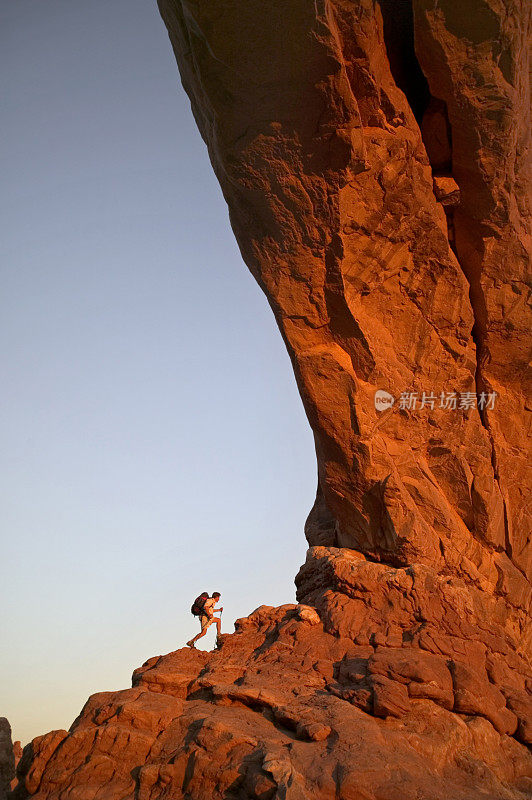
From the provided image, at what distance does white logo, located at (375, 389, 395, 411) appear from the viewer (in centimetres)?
1220

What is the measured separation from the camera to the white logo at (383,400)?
40.0 feet

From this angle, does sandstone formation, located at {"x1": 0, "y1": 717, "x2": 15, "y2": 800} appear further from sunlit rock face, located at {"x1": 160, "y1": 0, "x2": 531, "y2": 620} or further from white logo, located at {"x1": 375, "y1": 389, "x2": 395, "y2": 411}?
white logo, located at {"x1": 375, "y1": 389, "x2": 395, "y2": 411}

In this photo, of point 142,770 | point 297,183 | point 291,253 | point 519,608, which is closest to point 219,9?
point 297,183

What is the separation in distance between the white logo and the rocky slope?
11cm

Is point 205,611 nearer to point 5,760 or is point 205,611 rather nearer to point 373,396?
point 5,760

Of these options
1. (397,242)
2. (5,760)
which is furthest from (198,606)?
(397,242)

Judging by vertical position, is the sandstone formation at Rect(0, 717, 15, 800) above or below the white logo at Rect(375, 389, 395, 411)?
below

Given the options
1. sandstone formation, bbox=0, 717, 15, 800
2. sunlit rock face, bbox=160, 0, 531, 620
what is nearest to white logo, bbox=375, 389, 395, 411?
sunlit rock face, bbox=160, 0, 531, 620

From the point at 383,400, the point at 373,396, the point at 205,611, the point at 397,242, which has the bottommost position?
the point at 205,611

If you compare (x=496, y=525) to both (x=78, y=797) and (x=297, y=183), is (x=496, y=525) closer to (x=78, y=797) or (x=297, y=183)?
(x=297, y=183)

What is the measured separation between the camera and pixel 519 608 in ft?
39.8

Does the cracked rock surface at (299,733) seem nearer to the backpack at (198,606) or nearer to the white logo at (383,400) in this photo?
the backpack at (198,606)

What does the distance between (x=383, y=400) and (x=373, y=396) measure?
0.72 feet

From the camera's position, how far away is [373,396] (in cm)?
1217
